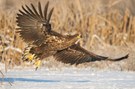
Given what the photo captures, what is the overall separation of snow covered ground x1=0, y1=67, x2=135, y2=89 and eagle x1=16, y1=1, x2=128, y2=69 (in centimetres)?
29

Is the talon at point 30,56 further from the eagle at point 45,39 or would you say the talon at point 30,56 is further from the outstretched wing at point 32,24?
the outstretched wing at point 32,24

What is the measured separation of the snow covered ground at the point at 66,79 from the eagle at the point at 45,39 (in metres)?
0.29

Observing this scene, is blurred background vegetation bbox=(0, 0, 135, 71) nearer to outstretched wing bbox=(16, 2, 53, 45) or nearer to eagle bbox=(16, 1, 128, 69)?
eagle bbox=(16, 1, 128, 69)

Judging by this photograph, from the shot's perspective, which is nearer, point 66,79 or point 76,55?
point 66,79

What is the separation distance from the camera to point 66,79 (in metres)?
9.10

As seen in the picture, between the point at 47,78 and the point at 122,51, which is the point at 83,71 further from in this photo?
the point at 122,51

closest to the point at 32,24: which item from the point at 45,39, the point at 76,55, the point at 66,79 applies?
the point at 45,39

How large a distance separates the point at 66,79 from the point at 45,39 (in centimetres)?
69

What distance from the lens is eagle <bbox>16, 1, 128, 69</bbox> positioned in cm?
917

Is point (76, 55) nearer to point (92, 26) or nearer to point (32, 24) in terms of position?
point (32, 24)

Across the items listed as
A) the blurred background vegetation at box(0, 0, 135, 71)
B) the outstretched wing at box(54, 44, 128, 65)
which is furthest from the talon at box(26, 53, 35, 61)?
the blurred background vegetation at box(0, 0, 135, 71)

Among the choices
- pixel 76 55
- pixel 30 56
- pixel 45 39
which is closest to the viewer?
pixel 30 56

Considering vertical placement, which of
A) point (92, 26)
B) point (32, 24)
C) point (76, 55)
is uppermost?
point (32, 24)

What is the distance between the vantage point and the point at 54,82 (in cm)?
862
